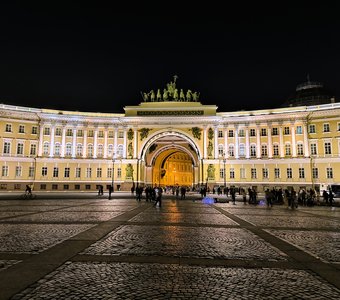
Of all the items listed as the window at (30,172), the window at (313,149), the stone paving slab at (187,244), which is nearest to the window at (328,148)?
the window at (313,149)

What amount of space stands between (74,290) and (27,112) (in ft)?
194

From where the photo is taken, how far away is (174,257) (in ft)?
25.9

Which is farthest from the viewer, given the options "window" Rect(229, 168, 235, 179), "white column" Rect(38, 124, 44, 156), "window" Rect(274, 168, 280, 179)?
"window" Rect(229, 168, 235, 179)

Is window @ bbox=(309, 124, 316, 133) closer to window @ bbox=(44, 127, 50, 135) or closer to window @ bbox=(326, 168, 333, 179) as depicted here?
window @ bbox=(326, 168, 333, 179)

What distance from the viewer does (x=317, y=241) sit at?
10336 mm

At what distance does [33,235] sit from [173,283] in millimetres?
7135

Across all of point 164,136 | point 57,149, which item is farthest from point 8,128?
point 164,136

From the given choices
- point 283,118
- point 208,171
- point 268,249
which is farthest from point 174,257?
point 283,118

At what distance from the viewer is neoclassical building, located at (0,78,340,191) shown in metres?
55.0

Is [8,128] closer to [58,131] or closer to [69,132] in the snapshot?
[58,131]

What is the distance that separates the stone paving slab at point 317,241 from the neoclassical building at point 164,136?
1679 inches

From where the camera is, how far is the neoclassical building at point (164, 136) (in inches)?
2165

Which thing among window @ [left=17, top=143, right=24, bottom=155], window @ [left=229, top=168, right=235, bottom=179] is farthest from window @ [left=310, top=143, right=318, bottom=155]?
window @ [left=17, top=143, right=24, bottom=155]

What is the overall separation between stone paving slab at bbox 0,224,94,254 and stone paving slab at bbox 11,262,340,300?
260cm
